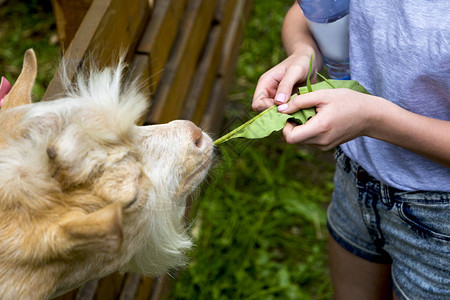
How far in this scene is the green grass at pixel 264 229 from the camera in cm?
295

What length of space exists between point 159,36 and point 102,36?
0.66 meters

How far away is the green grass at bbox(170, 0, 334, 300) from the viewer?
9.66 ft

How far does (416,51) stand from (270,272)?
182 cm

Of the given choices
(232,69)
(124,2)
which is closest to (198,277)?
(124,2)

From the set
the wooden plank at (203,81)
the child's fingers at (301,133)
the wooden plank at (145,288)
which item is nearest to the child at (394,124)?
the child's fingers at (301,133)

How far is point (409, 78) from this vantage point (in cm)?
151

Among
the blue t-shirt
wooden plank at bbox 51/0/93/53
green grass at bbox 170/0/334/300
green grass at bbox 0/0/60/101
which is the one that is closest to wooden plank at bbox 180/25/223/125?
→ green grass at bbox 170/0/334/300

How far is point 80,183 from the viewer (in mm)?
1371

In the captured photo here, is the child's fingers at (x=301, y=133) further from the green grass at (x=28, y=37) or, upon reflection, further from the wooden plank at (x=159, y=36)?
the green grass at (x=28, y=37)

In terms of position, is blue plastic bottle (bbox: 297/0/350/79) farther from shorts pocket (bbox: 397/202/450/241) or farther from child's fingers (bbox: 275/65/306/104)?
shorts pocket (bbox: 397/202/450/241)

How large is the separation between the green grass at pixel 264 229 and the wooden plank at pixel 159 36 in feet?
1.40

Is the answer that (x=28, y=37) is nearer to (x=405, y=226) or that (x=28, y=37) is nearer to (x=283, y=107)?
(x=283, y=107)


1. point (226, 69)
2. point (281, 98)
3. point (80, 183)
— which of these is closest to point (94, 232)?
point (80, 183)

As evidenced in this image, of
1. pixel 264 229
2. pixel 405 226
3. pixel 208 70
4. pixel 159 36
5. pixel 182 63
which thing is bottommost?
pixel 264 229
